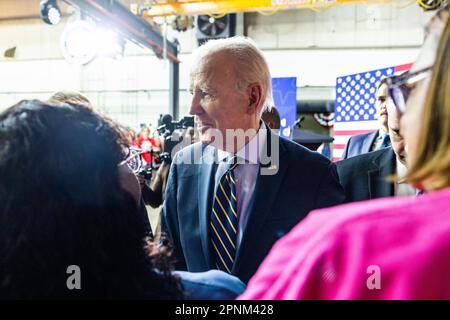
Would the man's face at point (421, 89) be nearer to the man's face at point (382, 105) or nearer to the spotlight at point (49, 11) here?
the man's face at point (382, 105)

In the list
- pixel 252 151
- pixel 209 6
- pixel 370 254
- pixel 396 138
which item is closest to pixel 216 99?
pixel 252 151

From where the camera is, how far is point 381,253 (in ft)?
1.08

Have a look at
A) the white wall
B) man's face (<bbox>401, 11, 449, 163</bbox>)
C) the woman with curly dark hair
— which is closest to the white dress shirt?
the woman with curly dark hair

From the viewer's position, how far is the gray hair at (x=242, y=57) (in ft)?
5.27

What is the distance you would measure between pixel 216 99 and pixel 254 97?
158mm

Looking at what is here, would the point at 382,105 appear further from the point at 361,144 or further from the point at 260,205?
the point at 260,205

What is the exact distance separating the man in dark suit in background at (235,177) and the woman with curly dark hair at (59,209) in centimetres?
74

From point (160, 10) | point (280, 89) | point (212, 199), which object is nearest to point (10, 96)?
point (160, 10)

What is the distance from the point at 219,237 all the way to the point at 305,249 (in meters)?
1.09

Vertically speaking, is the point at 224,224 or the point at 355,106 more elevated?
the point at 355,106

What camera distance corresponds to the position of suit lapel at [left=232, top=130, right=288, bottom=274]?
1.37 m

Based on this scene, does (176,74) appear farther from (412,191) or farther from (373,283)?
(373,283)

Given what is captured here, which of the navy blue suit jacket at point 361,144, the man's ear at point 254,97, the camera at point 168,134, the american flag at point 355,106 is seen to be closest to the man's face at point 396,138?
the man's ear at point 254,97

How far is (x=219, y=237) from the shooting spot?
1426mm
